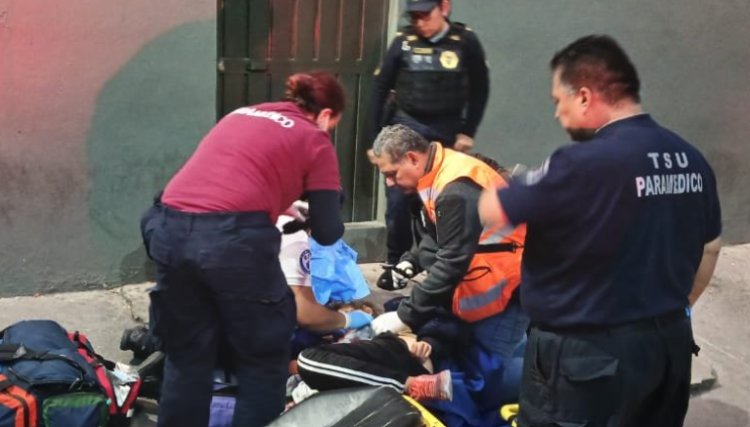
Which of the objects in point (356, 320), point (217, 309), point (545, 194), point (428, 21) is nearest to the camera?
point (545, 194)

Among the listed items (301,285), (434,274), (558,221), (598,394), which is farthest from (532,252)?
(301,285)

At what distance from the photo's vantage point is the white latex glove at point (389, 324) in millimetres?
4152

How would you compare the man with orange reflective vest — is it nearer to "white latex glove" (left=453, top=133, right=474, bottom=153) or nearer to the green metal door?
"white latex glove" (left=453, top=133, right=474, bottom=153)

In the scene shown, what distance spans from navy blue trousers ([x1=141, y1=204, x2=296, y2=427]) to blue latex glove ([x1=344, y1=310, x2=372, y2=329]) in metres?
0.83

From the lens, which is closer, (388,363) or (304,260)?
(388,363)

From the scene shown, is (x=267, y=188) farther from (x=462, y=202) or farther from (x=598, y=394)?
(x=598, y=394)

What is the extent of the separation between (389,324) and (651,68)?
3.00 meters

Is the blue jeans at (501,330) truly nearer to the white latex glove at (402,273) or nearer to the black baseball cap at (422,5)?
the white latex glove at (402,273)

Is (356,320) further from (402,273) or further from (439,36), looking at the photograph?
(439,36)

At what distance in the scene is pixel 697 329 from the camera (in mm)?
5402

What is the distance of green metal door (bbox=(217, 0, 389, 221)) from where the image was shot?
523cm

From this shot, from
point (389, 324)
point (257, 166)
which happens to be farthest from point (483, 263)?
point (257, 166)

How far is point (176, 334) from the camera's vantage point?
336cm

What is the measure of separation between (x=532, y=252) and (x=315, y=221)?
3.00 ft
